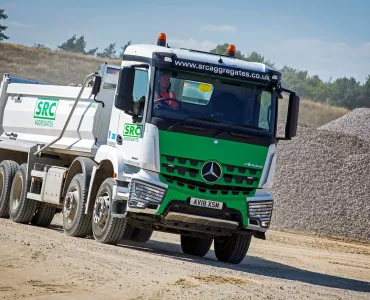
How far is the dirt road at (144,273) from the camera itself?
998 cm

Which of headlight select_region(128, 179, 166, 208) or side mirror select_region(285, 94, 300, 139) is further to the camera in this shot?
side mirror select_region(285, 94, 300, 139)

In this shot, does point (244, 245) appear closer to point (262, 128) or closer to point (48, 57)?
point (262, 128)

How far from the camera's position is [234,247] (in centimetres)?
1556

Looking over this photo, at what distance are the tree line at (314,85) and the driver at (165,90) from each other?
223 feet

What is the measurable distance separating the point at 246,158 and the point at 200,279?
315cm

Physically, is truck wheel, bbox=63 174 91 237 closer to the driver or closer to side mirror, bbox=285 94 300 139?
the driver

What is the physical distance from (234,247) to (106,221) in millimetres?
2289

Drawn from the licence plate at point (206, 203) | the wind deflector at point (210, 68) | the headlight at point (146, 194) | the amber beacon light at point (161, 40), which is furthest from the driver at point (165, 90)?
the licence plate at point (206, 203)

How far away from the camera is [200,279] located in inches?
459

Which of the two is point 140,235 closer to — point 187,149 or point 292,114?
point 187,149

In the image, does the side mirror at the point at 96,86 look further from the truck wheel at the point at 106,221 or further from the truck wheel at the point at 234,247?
the truck wheel at the point at 234,247

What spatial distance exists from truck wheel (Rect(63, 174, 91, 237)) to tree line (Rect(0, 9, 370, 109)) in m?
66.2

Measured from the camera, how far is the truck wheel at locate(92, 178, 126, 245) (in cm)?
1471

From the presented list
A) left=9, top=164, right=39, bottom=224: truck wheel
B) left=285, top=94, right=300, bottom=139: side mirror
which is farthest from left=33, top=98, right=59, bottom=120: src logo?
left=285, top=94, right=300, bottom=139: side mirror
